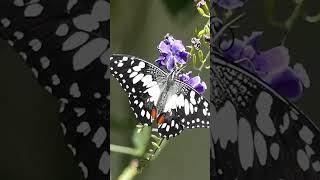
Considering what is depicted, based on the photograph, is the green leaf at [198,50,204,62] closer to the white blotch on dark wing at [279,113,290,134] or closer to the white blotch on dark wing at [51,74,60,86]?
the white blotch on dark wing at [51,74,60,86]

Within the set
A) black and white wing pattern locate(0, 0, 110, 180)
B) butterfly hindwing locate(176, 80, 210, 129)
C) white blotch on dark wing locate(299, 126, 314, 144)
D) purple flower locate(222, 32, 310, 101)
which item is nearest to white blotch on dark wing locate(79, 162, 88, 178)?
black and white wing pattern locate(0, 0, 110, 180)

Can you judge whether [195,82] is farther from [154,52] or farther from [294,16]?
[294,16]

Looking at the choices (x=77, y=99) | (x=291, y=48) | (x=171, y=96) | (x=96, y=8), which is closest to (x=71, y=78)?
(x=77, y=99)

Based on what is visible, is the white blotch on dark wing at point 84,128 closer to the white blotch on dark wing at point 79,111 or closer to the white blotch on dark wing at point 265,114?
the white blotch on dark wing at point 79,111

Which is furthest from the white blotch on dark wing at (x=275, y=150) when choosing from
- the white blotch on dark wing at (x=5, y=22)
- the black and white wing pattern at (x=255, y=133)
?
the white blotch on dark wing at (x=5, y=22)

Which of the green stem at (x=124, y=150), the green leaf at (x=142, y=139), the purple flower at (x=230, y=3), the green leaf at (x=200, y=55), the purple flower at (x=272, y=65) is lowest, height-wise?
the green stem at (x=124, y=150)

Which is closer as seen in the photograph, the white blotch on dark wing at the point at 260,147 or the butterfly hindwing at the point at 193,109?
the white blotch on dark wing at the point at 260,147

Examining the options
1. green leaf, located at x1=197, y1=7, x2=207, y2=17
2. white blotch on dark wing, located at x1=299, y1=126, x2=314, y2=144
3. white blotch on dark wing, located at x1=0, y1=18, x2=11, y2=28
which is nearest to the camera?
white blotch on dark wing, located at x1=299, y1=126, x2=314, y2=144
